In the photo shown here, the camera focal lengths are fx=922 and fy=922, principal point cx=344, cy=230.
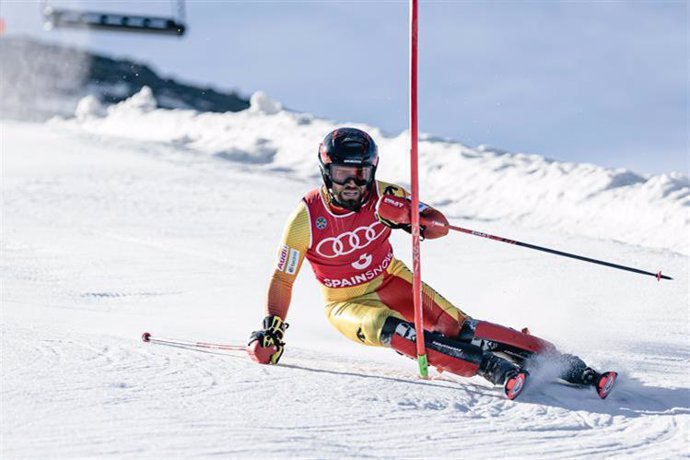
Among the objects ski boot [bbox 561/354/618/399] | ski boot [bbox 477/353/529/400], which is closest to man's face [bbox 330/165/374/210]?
ski boot [bbox 477/353/529/400]

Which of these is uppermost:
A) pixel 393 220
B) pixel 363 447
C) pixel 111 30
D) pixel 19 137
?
pixel 19 137

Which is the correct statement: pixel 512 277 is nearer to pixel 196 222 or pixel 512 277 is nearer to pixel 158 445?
pixel 196 222

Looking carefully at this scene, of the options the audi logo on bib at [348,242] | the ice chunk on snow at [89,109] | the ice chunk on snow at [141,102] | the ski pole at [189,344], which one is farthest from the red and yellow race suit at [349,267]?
the ice chunk on snow at [89,109]

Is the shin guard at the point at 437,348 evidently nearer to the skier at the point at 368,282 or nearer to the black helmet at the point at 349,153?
the skier at the point at 368,282

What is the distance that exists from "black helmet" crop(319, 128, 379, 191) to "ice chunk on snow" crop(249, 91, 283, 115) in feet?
52.8

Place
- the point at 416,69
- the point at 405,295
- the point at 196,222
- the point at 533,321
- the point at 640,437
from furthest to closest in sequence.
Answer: the point at 196,222
the point at 533,321
the point at 405,295
the point at 416,69
the point at 640,437

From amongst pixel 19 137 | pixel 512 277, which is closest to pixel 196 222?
pixel 512 277

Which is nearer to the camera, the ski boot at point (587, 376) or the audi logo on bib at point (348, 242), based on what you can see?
the ski boot at point (587, 376)

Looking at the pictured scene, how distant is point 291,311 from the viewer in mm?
7383

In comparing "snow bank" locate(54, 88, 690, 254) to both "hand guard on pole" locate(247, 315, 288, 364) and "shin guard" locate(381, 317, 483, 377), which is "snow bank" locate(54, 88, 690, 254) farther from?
"hand guard on pole" locate(247, 315, 288, 364)

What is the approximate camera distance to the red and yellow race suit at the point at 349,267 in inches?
197

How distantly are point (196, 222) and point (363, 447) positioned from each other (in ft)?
28.4

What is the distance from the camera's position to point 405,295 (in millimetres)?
5309

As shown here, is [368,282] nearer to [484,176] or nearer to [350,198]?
[350,198]
